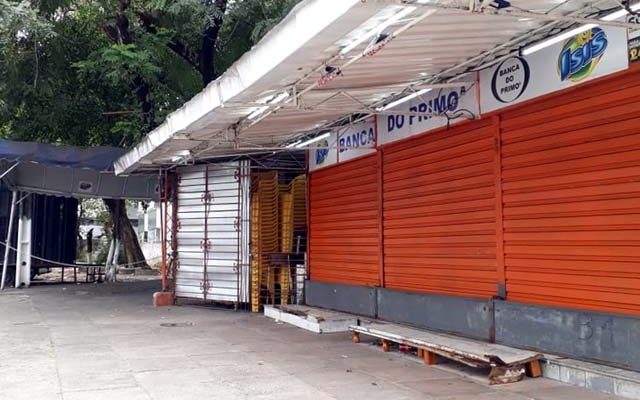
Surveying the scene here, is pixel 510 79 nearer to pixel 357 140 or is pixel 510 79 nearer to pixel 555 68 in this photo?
pixel 555 68

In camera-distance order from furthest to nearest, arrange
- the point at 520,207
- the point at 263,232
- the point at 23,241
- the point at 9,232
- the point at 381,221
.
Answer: the point at 23,241, the point at 9,232, the point at 263,232, the point at 381,221, the point at 520,207

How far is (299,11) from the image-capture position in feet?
19.1

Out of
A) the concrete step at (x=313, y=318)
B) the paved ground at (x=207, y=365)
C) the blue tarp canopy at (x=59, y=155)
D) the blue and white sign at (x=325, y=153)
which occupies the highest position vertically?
the blue tarp canopy at (x=59, y=155)

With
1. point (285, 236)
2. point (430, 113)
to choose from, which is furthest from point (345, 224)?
point (430, 113)

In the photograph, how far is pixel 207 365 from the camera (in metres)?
8.17

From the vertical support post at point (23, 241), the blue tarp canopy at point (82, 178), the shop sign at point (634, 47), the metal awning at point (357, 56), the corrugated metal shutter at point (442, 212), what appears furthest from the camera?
the vertical support post at point (23, 241)

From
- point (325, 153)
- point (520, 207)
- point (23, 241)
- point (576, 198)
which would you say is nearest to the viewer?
point (576, 198)

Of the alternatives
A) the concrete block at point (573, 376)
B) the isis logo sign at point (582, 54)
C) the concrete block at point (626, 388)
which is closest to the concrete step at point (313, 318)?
the concrete block at point (573, 376)

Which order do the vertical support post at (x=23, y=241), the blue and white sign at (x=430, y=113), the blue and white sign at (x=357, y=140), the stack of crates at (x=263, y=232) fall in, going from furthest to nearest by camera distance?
the vertical support post at (x=23, y=241)
the stack of crates at (x=263, y=232)
the blue and white sign at (x=357, y=140)
the blue and white sign at (x=430, y=113)

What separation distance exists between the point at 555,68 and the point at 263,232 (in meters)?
8.11

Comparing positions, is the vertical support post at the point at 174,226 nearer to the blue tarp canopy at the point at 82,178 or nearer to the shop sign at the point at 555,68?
the blue tarp canopy at the point at 82,178

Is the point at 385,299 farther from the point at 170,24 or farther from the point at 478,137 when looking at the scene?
the point at 170,24

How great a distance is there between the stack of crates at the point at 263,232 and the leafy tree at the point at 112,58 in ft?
11.1

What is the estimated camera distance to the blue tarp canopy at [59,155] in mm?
16922
